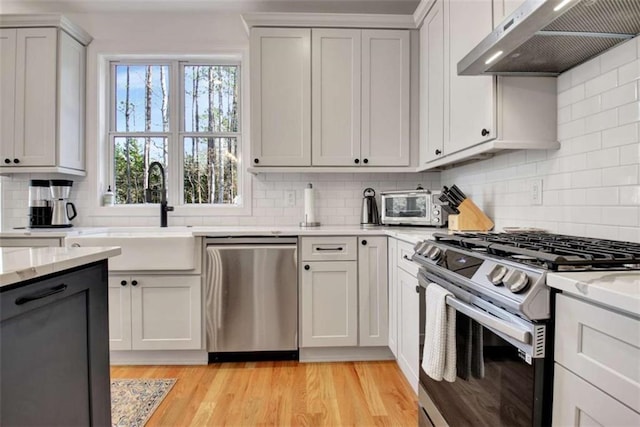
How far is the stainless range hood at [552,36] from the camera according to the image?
1.08 meters

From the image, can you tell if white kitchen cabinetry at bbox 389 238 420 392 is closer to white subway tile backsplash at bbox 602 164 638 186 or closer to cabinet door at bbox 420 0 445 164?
cabinet door at bbox 420 0 445 164

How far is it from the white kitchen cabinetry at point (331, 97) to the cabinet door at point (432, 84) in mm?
152

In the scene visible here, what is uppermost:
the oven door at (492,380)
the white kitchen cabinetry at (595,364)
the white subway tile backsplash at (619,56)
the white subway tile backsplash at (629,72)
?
the white subway tile backsplash at (619,56)

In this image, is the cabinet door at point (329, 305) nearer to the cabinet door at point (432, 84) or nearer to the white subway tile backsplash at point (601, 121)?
the cabinet door at point (432, 84)

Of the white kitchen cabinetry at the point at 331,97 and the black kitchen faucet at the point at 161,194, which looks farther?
the black kitchen faucet at the point at 161,194

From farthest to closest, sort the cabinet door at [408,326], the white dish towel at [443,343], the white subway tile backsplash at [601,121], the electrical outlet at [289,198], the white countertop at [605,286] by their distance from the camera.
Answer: the electrical outlet at [289,198] → the cabinet door at [408,326] → the white subway tile backsplash at [601,121] → the white dish towel at [443,343] → the white countertop at [605,286]

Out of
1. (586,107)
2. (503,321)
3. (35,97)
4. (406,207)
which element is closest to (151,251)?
(35,97)

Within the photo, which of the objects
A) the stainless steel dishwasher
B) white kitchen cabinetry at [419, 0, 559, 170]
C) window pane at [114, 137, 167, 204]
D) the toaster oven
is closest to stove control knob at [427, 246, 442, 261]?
white kitchen cabinetry at [419, 0, 559, 170]

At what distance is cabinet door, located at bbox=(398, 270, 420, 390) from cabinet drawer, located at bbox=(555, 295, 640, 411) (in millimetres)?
1023

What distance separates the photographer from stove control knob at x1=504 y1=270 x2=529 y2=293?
871 mm

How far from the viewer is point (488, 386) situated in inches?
42.5

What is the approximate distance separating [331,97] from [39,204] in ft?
7.74

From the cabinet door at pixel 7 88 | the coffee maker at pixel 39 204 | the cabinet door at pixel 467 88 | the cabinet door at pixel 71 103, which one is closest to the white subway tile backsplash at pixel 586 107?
the cabinet door at pixel 467 88

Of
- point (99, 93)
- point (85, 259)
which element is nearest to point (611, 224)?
point (85, 259)
